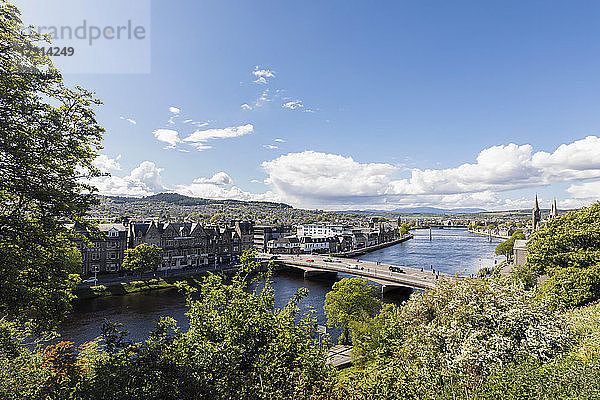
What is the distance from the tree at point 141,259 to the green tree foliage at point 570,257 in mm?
55383

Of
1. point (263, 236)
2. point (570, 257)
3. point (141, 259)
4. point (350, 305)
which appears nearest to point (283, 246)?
point (263, 236)

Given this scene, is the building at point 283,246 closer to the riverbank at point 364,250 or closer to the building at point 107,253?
the riverbank at point 364,250

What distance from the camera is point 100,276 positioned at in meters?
58.2

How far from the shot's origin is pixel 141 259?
56594mm

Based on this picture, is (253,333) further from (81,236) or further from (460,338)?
(460,338)

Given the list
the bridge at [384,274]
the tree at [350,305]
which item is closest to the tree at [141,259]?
the bridge at [384,274]

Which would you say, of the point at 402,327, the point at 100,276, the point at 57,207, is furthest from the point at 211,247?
the point at 57,207

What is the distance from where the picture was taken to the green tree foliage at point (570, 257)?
74.7 ft

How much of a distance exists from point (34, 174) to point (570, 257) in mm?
34761

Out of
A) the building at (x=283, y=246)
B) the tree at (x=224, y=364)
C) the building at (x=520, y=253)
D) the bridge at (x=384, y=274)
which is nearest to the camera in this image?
the tree at (x=224, y=364)

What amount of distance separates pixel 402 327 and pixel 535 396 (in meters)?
10.7

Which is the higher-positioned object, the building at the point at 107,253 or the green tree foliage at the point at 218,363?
the green tree foliage at the point at 218,363

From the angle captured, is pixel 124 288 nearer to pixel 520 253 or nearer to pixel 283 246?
pixel 283 246

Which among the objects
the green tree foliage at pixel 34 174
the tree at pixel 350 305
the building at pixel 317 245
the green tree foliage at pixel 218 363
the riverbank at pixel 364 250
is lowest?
the riverbank at pixel 364 250
